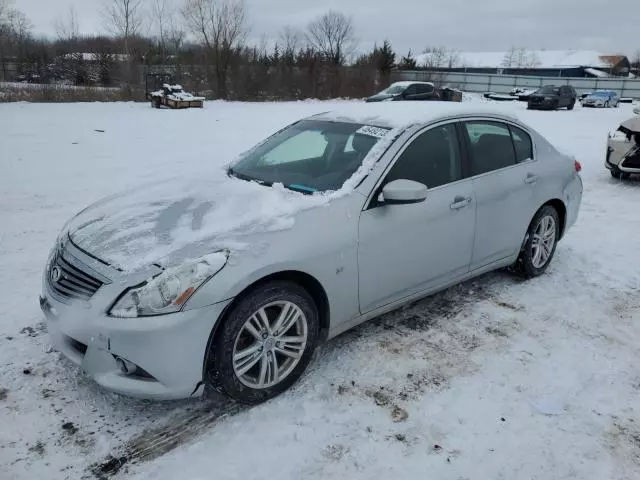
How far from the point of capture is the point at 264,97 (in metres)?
36.8

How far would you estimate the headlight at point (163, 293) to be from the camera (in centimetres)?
257

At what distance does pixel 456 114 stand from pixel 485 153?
0.41 m

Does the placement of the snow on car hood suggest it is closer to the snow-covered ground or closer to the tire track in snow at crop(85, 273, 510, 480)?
the snow-covered ground

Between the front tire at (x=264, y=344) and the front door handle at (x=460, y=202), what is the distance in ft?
4.47

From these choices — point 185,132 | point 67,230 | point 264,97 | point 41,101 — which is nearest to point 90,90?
point 41,101

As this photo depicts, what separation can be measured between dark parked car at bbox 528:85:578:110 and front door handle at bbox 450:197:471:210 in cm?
2884

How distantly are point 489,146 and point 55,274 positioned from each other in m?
3.28

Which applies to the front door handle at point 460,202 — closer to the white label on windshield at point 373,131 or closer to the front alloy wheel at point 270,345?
the white label on windshield at point 373,131

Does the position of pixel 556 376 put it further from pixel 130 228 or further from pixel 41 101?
pixel 41 101

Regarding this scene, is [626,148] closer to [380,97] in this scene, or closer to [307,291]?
[307,291]

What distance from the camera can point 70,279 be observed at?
2865 mm

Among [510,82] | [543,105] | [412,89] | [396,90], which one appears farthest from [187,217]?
[510,82]

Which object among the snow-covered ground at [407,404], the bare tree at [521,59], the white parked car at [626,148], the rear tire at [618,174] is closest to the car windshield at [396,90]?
the rear tire at [618,174]

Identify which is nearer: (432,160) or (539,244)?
(432,160)
